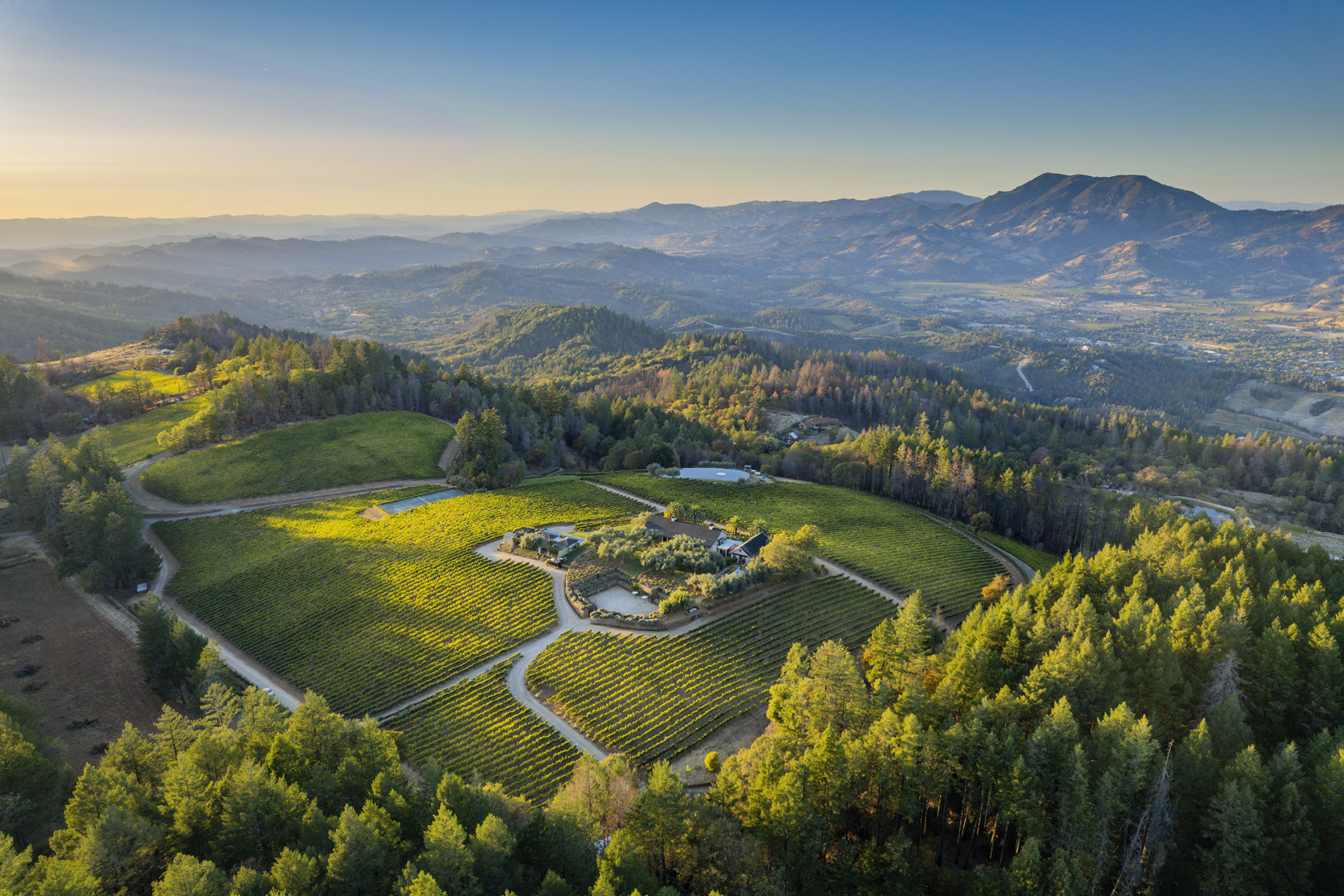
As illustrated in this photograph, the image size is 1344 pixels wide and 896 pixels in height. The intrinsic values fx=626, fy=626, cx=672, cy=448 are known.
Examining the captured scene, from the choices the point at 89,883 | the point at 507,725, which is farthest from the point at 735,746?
the point at 89,883

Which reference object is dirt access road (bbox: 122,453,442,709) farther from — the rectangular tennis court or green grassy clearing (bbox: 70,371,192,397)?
green grassy clearing (bbox: 70,371,192,397)

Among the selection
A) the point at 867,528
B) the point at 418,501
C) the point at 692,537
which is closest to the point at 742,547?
the point at 692,537

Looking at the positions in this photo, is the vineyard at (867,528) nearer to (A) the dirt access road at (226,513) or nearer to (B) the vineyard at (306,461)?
(B) the vineyard at (306,461)

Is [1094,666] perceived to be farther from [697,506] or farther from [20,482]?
[20,482]

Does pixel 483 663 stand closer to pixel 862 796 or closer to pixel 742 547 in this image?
pixel 742 547

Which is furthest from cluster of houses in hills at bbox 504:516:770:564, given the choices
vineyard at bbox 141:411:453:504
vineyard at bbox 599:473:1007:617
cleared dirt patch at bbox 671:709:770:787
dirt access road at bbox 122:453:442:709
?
vineyard at bbox 141:411:453:504
